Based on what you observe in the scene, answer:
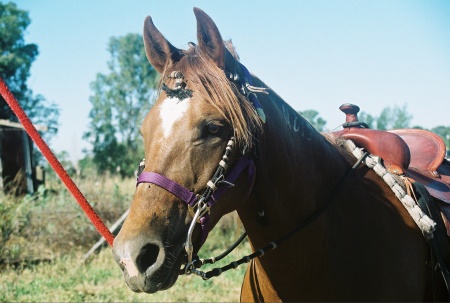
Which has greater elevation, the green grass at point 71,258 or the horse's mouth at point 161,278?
the horse's mouth at point 161,278

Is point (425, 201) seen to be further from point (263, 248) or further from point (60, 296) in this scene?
point (60, 296)

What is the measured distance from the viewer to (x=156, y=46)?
203 cm

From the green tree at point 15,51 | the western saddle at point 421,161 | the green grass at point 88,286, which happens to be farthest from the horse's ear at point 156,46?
the green tree at point 15,51

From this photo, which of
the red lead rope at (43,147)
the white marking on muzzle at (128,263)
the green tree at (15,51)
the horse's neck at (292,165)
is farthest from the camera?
the green tree at (15,51)

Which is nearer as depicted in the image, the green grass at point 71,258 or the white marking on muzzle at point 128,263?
the white marking on muzzle at point 128,263

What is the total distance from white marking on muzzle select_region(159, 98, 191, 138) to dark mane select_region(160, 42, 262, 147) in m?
0.09

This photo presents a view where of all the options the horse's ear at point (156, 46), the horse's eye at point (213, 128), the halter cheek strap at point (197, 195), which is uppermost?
the horse's ear at point (156, 46)

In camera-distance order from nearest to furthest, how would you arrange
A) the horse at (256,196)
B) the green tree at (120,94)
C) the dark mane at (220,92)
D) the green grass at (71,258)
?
the horse at (256,196) → the dark mane at (220,92) → the green grass at (71,258) → the green tree at (120,94)

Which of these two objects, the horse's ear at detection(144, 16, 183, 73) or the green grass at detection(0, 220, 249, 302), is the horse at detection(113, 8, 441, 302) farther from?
the green grass at detection(0, 220, 249, 302)

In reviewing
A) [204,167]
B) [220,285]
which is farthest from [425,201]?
[220,285]

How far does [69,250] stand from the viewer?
7.77 m

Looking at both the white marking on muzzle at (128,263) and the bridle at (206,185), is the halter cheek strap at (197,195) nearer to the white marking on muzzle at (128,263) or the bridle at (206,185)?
the bridle at (206,185)

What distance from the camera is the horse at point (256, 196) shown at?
1.58 m

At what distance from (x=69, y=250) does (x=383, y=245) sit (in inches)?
277
